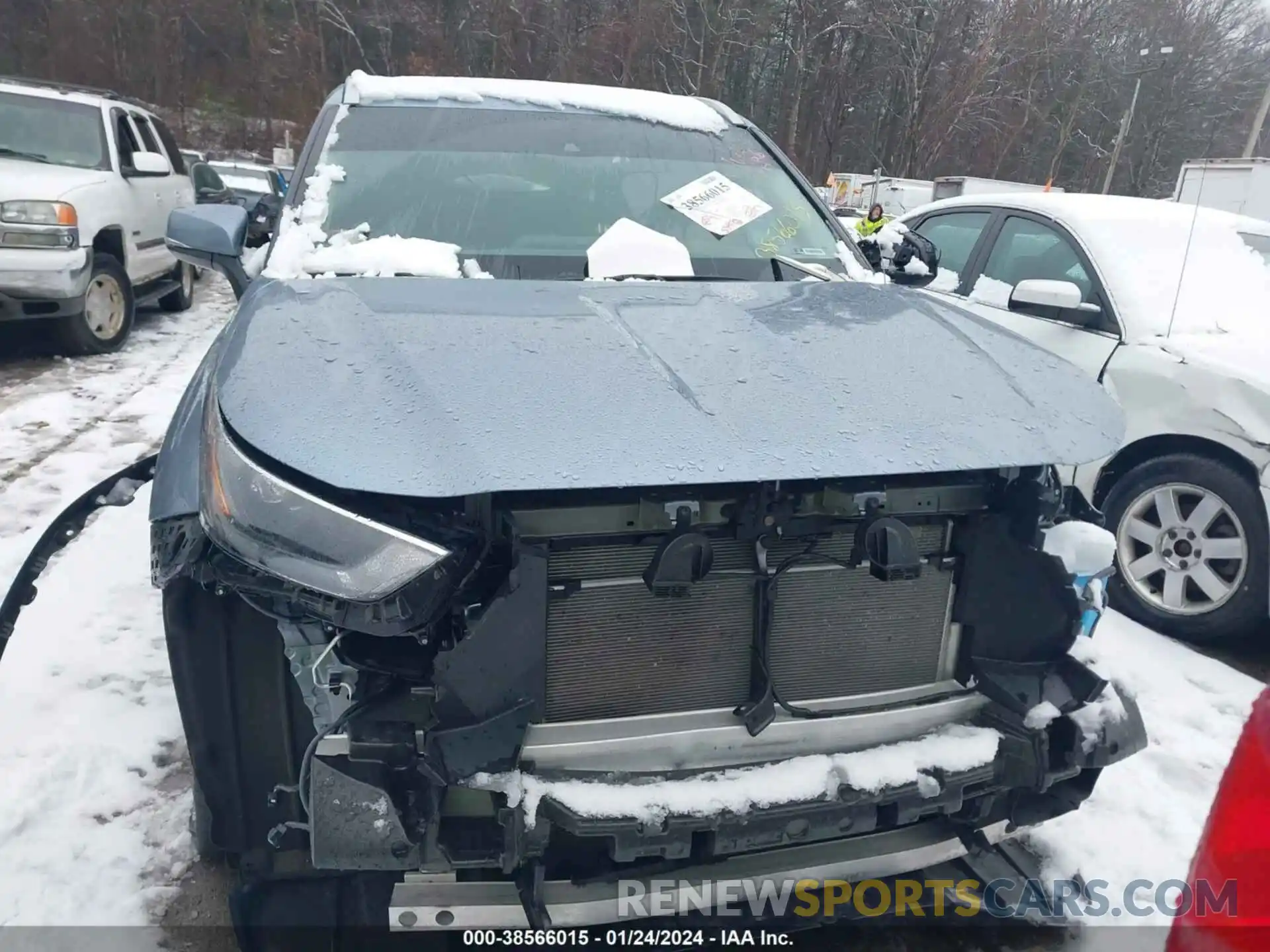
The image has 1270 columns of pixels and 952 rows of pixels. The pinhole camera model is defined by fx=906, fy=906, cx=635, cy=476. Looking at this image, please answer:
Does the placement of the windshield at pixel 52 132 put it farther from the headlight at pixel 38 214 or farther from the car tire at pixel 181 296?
the car tire at pixel 181 296

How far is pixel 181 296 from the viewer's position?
9656mm

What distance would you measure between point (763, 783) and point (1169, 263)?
3682 millimetres

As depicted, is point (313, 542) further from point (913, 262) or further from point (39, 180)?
point (39, 180)

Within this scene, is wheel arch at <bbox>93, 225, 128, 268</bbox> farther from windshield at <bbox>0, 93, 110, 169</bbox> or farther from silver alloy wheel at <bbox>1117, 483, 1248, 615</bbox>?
silver alloy wheel at <bbox>1117, 483, 1248, 615</bbox>

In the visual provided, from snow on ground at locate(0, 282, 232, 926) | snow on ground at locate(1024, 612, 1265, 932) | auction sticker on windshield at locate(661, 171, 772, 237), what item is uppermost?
auction sticker on windshield at locate(661, 171, 772, 237)

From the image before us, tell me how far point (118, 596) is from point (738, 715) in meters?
2.86

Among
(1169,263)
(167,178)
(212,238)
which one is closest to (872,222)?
(1169,263)

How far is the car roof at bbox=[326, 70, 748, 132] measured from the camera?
10.2 ft

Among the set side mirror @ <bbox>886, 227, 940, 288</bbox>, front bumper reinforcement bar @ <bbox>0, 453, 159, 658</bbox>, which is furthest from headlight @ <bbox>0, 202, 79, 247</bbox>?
side mirror @ <bbox>886, 227, 940, 288</bbox>

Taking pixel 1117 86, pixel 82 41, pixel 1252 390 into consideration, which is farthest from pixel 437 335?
pixel 1117 86

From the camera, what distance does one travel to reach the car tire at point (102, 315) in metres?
7.12

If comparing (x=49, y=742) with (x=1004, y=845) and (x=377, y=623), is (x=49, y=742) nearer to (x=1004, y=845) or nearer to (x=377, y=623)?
(x=377, y=623)

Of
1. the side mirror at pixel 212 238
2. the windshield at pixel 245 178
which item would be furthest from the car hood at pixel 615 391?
the windshield at pixel 245 178

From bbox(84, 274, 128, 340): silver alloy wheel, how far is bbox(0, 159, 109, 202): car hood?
2.35ft
